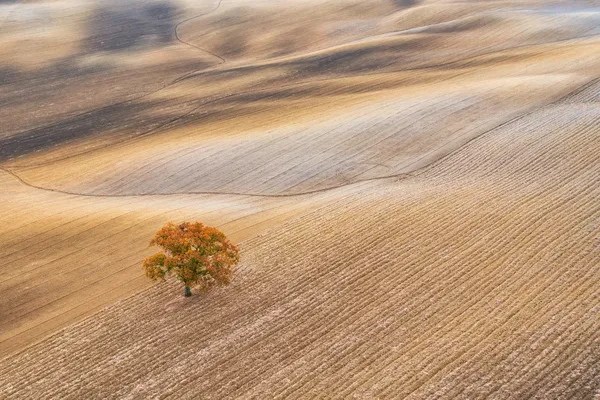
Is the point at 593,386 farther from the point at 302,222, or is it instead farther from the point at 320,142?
the point at 320,142

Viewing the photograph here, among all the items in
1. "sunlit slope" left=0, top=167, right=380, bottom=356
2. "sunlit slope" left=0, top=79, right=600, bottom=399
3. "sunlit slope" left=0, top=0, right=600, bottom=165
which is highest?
"sunlit slope" left=0, top=0, right=600, bottom=165

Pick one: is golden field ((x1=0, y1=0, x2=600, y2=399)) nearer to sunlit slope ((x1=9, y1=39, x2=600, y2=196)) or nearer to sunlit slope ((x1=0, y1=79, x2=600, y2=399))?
sunlit slope ((x1=0, y1=79, x2=600, y2=399))

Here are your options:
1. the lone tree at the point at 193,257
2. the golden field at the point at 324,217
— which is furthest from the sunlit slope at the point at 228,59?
the lone tree at the point at 193,257

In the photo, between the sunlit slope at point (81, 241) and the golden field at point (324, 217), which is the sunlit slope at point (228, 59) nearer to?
the golden field at point (324, 217)

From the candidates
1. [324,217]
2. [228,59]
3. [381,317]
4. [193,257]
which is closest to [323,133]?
[324,217]

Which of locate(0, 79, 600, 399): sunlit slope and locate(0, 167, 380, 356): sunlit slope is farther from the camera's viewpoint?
locate(0, 167, 380, 356): sunlit slope

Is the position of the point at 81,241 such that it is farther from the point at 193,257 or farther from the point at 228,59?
the point at 228,59

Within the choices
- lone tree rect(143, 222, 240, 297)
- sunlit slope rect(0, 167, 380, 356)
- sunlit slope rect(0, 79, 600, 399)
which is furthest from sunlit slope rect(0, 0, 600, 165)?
lone tree rect(143, 222, 240, 297)
